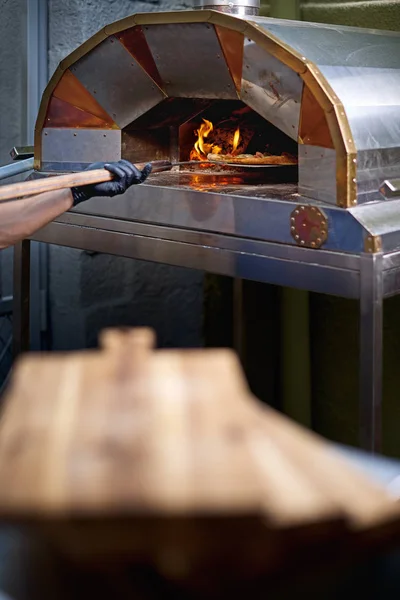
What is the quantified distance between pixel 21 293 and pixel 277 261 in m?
1.10

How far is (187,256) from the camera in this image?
2.52 meters

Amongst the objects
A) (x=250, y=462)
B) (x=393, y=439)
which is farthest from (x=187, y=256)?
(x=250, y=462)

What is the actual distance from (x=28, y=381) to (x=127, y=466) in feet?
0.50

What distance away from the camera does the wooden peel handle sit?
206 cm

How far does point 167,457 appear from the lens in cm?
53

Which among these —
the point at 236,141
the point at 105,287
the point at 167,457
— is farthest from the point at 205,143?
the point at 167,457

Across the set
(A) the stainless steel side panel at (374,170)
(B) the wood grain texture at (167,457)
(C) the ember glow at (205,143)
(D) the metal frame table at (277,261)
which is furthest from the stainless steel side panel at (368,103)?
(B) the wood grain texture at (167,457)

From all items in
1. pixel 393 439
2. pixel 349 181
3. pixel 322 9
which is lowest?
pixel 393 439

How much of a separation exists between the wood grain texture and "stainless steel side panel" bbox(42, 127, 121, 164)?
2206mm

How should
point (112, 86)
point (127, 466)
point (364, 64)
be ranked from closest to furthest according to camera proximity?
1. point (127, 466)
2. point (364, 64)
3. point (112, 86)

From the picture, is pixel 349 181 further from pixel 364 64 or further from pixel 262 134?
pixel 262 134

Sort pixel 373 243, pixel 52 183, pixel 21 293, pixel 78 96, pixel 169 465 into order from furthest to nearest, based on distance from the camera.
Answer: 1. pixel 21 293
2. pixel 78 96
3. pixel 52 183
4. pixel 373 243
5. pixel 169 465

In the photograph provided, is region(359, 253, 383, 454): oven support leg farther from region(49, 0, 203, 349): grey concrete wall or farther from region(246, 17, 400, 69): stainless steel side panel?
region(49, 0, 203, 349): grey concrete wall

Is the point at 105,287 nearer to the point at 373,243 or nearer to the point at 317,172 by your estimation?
the point at 317,172
